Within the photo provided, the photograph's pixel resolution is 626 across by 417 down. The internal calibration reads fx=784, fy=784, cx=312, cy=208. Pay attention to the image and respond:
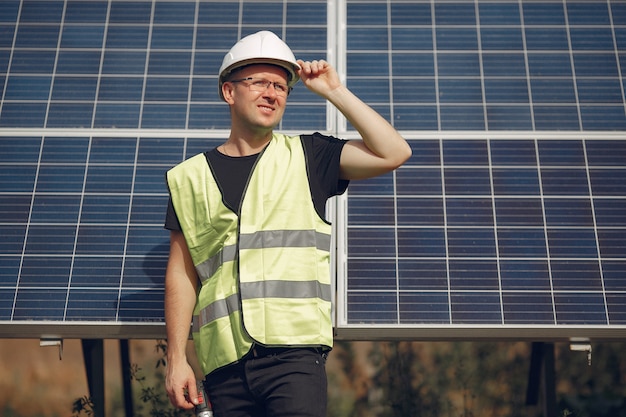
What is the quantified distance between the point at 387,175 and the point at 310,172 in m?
1.79

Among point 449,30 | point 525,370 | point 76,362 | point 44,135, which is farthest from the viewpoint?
point 76,362

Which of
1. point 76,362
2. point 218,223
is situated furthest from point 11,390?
point 218,223

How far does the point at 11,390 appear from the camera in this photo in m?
8.94

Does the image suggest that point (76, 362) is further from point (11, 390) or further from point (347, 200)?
point (347, 200)

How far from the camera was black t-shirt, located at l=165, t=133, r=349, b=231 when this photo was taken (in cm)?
375

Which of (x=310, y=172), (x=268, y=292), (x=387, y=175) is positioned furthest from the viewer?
(x=387, y=175)

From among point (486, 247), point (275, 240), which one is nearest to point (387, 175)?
point (486, 247)

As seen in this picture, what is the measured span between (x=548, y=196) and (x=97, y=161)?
3.17 meters

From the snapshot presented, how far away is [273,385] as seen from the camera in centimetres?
340

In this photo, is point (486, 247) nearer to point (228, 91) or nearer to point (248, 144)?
point (248, 144)

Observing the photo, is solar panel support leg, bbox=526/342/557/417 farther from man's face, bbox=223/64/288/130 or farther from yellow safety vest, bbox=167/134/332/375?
man's face, bbox=223/64/288/130

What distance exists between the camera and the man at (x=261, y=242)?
11.4 feet

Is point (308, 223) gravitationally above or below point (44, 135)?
below

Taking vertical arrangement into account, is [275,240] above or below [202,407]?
above
